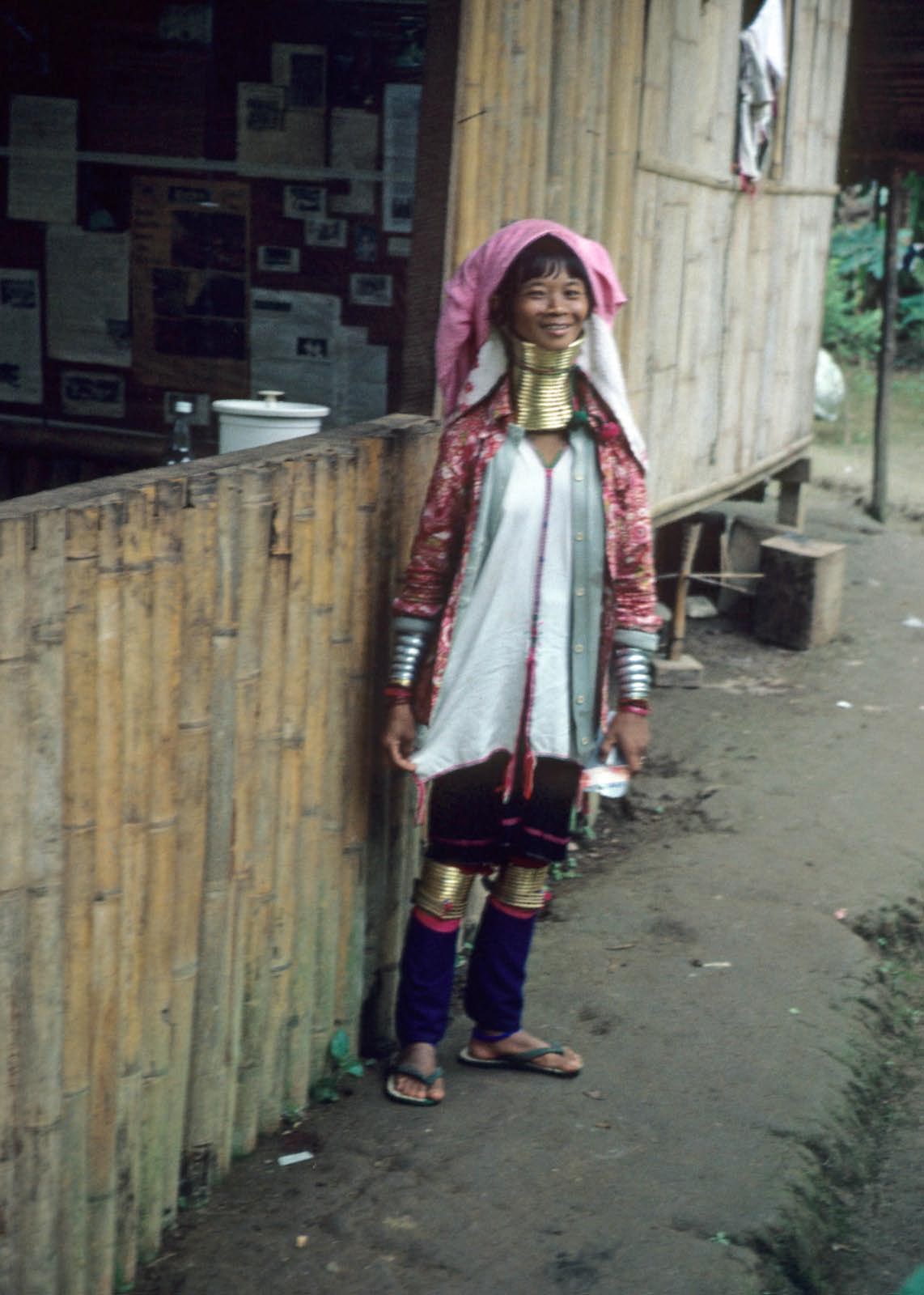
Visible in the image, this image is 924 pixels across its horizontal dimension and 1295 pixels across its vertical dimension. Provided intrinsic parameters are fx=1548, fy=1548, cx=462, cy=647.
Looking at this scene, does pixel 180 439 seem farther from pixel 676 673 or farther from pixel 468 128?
pixel 676 673

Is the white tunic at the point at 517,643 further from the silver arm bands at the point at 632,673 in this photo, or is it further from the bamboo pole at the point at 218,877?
the bamboo pole at the point at 218,877

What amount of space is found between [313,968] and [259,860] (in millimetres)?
423

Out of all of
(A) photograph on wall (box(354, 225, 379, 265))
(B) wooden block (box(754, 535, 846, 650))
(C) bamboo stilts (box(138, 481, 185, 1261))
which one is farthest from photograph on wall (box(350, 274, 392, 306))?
(B) wooden block (box(754, 535, 846, 650))

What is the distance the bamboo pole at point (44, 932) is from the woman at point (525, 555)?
107cm

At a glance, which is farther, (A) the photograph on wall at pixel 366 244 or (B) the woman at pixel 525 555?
(A) the photograph on wall at pixel 366 244

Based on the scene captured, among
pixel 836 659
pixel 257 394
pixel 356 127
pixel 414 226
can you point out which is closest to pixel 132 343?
pixel 257 394

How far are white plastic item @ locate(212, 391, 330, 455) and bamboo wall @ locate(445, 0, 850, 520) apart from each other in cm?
71

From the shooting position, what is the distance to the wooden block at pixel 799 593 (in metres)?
8.08

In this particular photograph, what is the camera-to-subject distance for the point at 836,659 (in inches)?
315

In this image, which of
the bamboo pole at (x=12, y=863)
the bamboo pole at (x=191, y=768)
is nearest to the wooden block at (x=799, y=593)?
the bamboo pole at (x=191, y=768)

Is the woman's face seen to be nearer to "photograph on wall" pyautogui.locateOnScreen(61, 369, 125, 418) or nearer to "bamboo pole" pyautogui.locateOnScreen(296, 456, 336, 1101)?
"bamboo pole" pyautogui.locateOnScreen(296, 456, 336, 1101)

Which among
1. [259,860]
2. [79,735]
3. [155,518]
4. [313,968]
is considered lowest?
[313,968]

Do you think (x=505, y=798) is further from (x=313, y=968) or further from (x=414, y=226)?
(x=414, y=226)

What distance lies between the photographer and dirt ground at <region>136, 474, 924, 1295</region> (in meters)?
3.10
